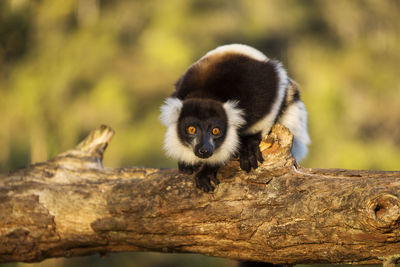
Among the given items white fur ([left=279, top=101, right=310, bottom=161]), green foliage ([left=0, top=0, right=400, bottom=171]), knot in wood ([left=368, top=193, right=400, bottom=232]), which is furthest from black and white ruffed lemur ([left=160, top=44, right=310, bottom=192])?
green foliage ([left=0, top=0, right=400, bottom=171])

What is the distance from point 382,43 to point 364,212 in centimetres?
1460

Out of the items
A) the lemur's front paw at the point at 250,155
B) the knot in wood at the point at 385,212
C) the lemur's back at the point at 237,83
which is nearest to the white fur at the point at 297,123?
the lemur's back at the point at 237,83

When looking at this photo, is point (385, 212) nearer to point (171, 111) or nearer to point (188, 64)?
point (171, 111)

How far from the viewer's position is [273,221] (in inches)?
153

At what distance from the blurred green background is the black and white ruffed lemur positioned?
8883 mm

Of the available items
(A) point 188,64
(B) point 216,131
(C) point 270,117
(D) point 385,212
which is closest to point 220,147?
(B) point 216,131

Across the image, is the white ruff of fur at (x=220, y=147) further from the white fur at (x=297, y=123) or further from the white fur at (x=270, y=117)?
the white fur at (x=297, y=123)

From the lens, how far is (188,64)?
15.5 meters

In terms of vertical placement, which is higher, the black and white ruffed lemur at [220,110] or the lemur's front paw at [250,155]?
the black and white ruffed lemur at [220,110]

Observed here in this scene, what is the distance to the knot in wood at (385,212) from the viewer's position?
3.26m

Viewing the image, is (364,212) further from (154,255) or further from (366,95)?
(366,95)

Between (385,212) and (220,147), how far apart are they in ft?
5.25

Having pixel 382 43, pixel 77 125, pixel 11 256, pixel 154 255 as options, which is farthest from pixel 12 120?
pixel 382 43

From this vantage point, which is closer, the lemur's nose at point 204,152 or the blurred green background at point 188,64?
the lemur's nose at point 204,152
